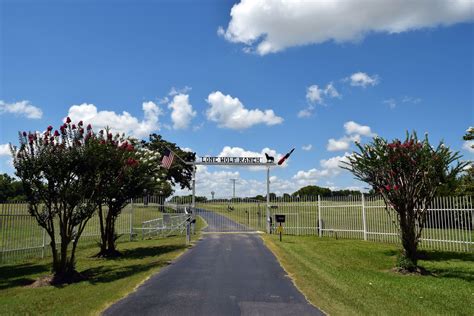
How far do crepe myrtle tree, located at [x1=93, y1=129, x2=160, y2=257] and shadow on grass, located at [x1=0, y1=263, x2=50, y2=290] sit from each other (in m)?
2.87

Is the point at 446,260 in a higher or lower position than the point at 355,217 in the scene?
lower

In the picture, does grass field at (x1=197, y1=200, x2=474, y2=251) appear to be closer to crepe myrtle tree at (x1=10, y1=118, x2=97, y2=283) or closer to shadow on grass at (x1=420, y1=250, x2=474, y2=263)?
shadow on grass at (x1=420, y1=250, x2=474, y2=263)

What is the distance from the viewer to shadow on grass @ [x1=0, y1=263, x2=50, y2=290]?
10.8 metres

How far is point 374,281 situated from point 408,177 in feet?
13.6

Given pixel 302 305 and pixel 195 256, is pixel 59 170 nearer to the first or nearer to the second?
pixel 195 256

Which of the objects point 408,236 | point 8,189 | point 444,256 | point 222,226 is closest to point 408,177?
point 408,236

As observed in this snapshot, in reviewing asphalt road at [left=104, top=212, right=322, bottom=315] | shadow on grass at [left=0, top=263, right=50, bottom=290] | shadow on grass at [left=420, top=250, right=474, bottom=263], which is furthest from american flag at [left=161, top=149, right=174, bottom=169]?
shadow on grass at [left=420, top=250, right=474, bottom=263]

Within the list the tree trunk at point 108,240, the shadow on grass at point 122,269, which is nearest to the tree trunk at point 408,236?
the shadow on grass at point 122,269

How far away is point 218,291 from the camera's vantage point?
8828 mm

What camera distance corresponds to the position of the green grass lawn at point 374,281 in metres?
7.92

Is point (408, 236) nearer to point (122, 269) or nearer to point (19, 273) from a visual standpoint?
point (122, 269)

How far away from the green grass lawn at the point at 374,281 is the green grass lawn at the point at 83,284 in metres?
4.23

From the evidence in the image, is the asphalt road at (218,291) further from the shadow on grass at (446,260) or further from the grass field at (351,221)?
the grass field at (351,221)

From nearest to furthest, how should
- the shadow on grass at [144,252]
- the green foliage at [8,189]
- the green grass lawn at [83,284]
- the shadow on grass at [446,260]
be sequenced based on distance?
the green grass lawn at [83,284] → the shadow on grass at [446,260] → the shadow on grass at [144,252] → the green foliage at [8,189]
